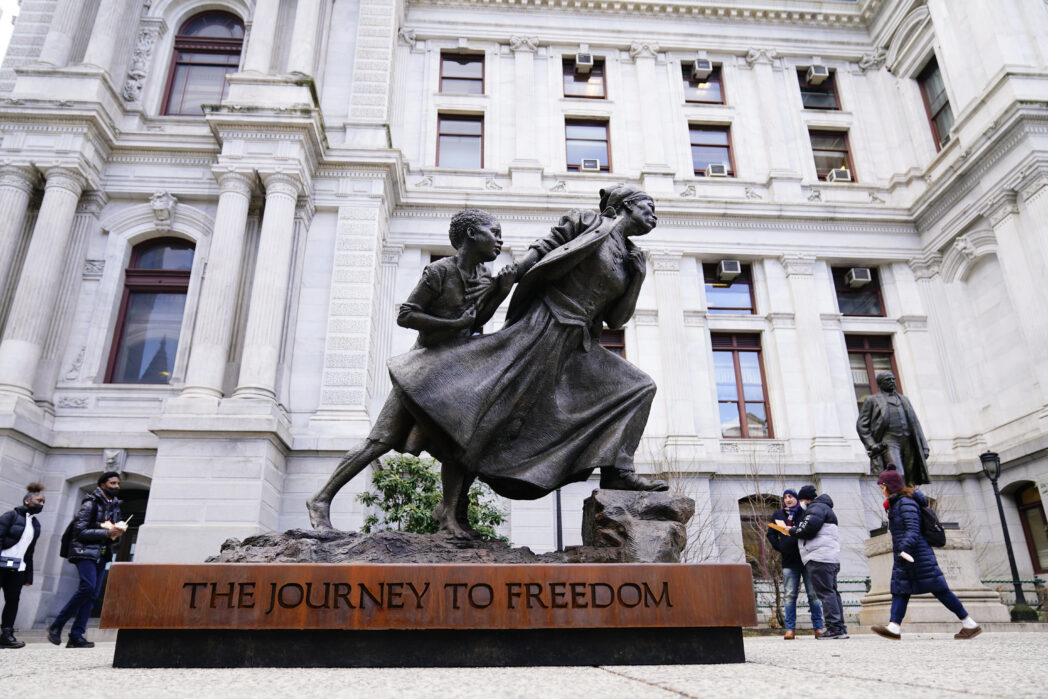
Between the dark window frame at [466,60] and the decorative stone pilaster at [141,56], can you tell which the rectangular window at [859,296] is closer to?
the dark window frame at [466,60]

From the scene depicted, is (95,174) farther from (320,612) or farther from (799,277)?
(799,277)

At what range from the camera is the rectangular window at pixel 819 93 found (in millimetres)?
22750

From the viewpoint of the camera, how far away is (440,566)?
12.1 feet

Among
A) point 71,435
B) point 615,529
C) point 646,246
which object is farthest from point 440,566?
point 646,246

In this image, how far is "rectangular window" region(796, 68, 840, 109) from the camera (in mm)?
22750

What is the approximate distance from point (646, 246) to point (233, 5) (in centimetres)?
1412

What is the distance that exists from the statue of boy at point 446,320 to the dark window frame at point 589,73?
18.9 metres

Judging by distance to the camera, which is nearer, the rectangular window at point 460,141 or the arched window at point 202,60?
the arched window at point 202,60

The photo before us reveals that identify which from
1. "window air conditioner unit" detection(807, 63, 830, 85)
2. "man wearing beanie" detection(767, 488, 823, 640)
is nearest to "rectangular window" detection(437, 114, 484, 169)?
"window air conditioner unit" detection(807, 63, 830, 85)

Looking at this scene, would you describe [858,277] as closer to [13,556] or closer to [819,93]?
[819,93]

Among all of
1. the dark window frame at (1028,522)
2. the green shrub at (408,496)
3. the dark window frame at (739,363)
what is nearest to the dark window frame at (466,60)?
the dark window frame at (739,363)

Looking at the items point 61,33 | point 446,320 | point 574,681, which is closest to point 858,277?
point 446,320

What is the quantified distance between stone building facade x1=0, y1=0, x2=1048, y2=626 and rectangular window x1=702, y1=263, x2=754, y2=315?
0.24ft

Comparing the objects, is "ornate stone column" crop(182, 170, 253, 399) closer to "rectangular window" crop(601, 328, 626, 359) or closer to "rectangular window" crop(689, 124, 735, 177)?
"rectangular window" crop(601, 328, 626, 359)
